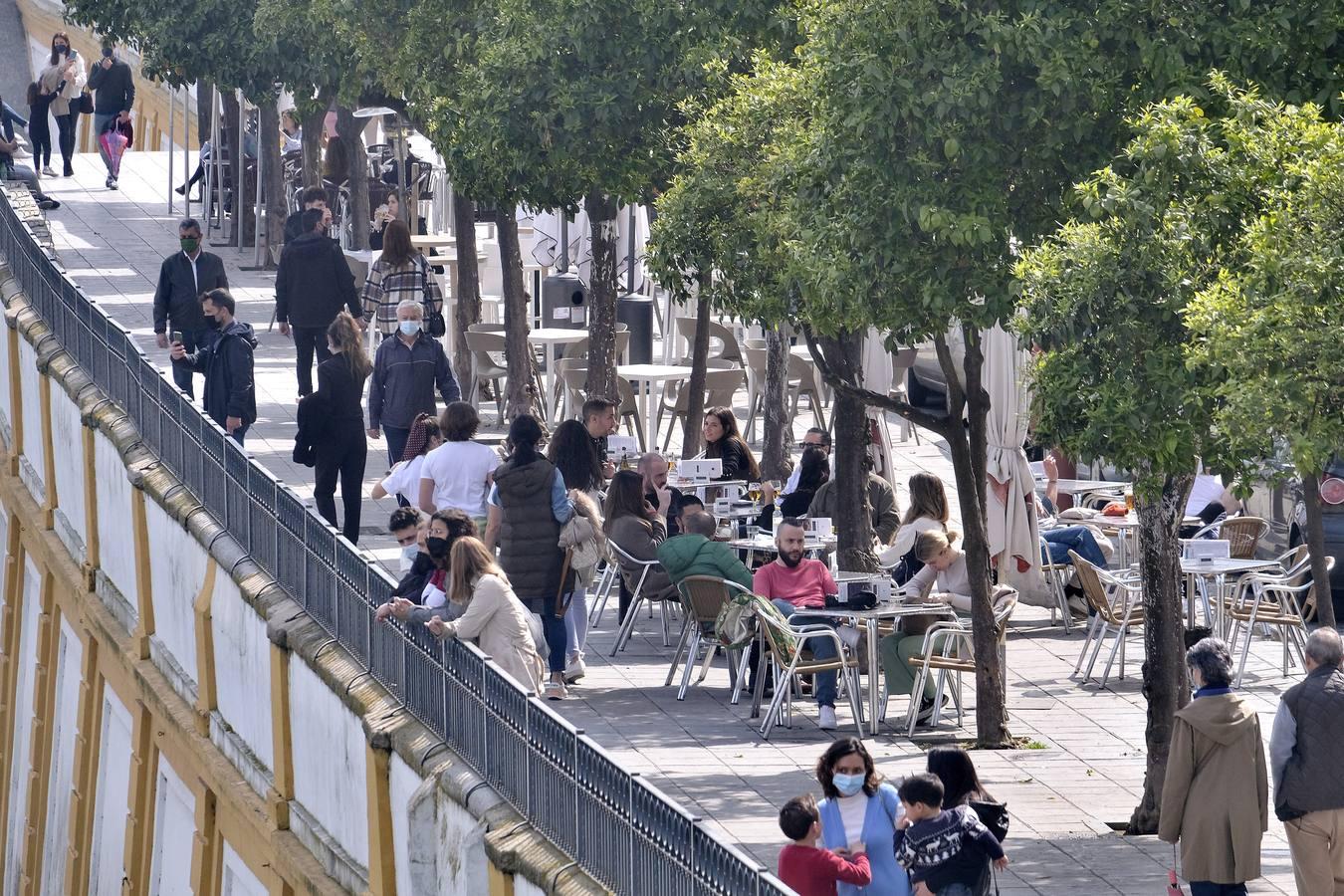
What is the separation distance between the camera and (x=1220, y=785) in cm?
1082

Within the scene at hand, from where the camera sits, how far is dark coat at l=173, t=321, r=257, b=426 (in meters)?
17.5

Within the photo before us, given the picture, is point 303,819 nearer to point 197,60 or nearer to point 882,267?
point 882,267

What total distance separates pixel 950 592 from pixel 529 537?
2.61 meters

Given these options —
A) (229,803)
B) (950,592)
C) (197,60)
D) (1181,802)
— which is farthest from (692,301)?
(1181,802)

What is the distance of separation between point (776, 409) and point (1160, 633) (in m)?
9.84

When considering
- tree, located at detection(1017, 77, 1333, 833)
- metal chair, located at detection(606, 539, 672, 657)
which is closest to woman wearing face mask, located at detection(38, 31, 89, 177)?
A: metal chair, located at detection(606, 539, 672, 657)

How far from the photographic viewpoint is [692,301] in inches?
1142

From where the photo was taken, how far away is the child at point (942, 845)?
368 inches

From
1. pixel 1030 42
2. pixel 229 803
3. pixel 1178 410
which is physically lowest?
pixel 229 803

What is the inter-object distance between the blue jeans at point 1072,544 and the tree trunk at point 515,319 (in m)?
5.97

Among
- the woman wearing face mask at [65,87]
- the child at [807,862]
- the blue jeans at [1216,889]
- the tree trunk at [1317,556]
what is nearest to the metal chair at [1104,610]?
the tree trunk at [1317,556]

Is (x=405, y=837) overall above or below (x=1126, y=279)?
below

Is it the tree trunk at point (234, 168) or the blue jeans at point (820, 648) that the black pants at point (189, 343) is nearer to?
the blue jeans at point (820, 648)

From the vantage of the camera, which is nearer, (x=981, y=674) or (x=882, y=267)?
(x=882, y=267)
